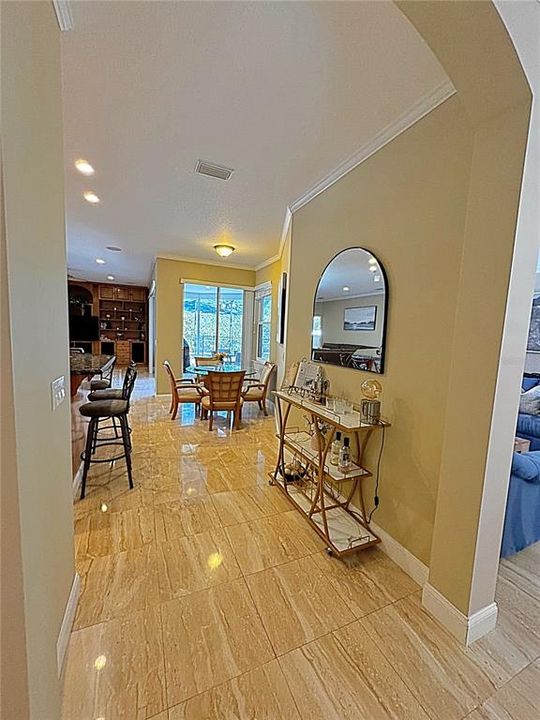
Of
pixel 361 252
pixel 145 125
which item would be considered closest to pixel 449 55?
pixel 361 252

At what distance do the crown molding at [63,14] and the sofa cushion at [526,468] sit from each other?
332 cm

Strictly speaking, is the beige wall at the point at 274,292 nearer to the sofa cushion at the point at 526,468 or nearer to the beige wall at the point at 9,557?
the sofa cushion at the point at 526,468

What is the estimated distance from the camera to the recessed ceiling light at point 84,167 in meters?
2.75

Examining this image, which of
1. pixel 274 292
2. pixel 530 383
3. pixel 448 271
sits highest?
pixel 274 292

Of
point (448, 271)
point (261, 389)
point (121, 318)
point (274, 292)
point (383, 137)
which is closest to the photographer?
point (448, 271)

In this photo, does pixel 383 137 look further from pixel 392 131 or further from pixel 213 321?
pixel 213 321

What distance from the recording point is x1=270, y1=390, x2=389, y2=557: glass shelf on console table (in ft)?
6.61

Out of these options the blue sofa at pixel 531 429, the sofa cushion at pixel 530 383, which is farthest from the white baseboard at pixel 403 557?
the sofa cushion at pixel 530 383

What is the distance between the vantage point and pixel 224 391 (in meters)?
4.32

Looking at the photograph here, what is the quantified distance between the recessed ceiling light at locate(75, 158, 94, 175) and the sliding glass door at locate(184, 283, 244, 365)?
157 inches

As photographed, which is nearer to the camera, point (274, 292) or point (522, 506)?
point (522, 506)

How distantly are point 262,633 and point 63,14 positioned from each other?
3002 mm

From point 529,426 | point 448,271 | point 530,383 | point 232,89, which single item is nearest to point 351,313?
point 448,271

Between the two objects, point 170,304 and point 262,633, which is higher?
point 170,304
